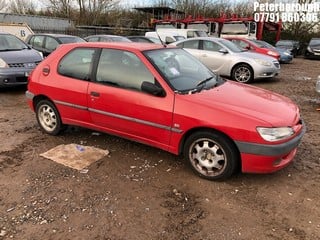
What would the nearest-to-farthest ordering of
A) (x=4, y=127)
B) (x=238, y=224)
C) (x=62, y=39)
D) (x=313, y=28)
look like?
(x=238, y=224) < (x=4, y=127) < (x=62, y=39) < (x=313, y=28)

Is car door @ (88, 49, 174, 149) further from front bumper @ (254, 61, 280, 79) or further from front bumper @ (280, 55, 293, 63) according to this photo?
front bumper @ (280, 55, 293, 63)

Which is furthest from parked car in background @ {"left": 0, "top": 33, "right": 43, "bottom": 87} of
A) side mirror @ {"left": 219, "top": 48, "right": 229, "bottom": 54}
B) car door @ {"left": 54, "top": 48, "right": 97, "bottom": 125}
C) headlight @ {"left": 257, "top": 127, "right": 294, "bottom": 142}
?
headlight @ {"left": 257, "top": 127, "right": 294, "bottom": 142}

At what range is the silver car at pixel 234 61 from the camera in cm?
1091

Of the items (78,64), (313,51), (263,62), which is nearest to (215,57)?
(263,62)

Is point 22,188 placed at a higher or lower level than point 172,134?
lower

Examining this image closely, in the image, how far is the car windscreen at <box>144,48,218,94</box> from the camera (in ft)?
14.0

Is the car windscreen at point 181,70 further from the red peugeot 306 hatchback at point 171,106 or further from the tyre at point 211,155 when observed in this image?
the tyre at point 211,155

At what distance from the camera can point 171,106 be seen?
13.1 ft

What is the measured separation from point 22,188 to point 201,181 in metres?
2.07

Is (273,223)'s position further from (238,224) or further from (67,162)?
(67,162)

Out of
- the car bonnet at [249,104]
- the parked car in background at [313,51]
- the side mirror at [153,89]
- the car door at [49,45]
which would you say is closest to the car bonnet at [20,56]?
the car door at [49,45]

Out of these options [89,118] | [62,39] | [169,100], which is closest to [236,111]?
[169,100]

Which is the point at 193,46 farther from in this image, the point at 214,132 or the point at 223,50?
the point at 214,132

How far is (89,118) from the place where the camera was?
480 cm
